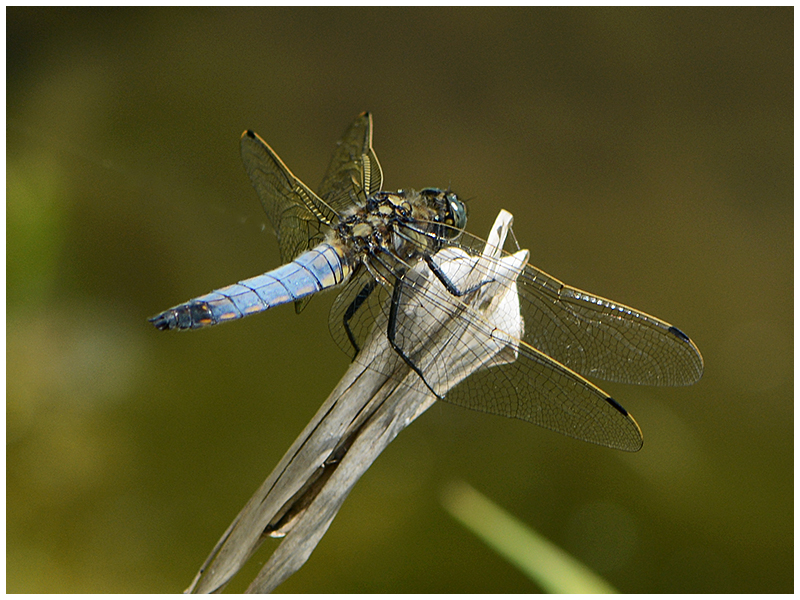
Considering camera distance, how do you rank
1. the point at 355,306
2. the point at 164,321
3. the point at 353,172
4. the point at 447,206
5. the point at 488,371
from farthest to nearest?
the point at 353,172 → the point at 447,206 → the point at 355,306 → the point at 488,371 → the point at 164,321

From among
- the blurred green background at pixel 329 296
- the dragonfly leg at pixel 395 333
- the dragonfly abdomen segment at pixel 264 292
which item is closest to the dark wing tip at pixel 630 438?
the dragonfly leg at pixel 395 333

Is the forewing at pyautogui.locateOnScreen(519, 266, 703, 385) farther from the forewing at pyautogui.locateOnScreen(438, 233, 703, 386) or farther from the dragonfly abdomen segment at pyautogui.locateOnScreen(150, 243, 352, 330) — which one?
the dragonfly abdomen segment at pyautogui.locateOnScreen(150, 243, 352, 330)

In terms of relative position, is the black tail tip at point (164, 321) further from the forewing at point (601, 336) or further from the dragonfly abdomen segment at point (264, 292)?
the forewing at point (601, 336)

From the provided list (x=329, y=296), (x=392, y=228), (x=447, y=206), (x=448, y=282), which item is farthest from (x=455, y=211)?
(x=329, y=296)

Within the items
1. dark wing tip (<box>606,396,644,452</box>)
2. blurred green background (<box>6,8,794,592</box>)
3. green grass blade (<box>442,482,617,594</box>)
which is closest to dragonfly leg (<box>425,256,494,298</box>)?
dark wing tip (<box>606,396,644,452</box>)

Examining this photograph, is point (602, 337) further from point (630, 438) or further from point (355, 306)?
point (355, 306)

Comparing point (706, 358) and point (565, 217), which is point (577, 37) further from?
point (706, 358)
